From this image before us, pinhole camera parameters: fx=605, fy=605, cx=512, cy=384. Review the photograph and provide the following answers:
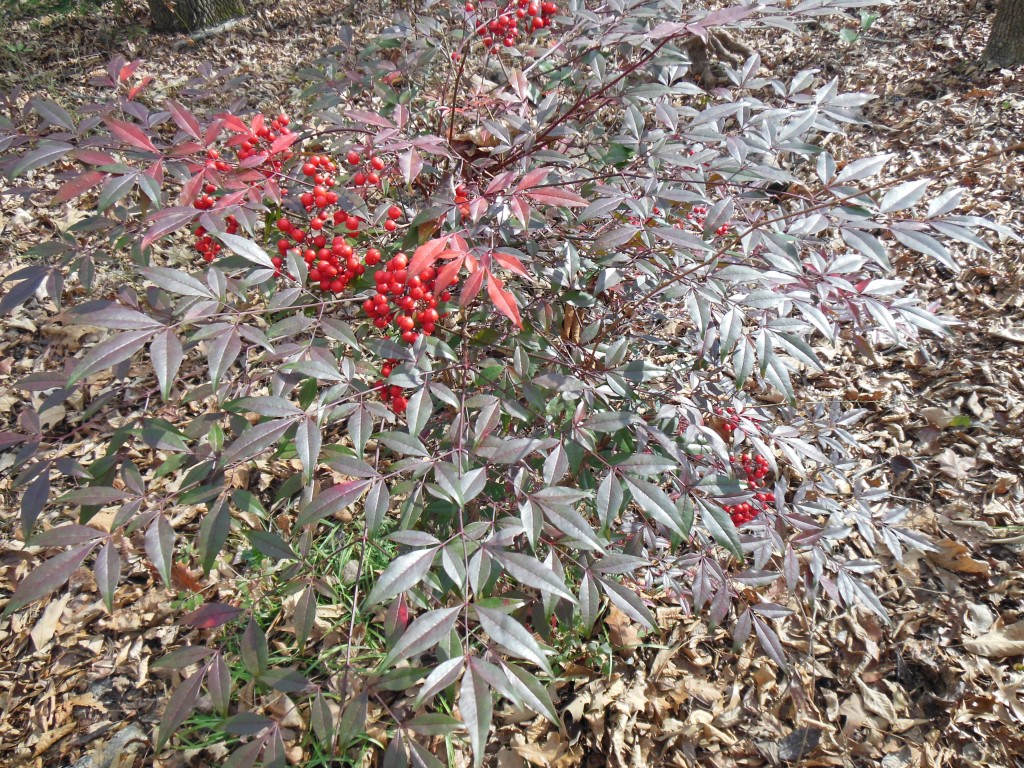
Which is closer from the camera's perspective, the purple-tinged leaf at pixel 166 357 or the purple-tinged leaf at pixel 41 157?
the purple-tinged leaf at pixel 166 357

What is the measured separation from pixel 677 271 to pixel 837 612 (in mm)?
1594

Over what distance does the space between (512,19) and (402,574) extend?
1.82 m

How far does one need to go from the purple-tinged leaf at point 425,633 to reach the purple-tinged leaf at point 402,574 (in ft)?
0.24

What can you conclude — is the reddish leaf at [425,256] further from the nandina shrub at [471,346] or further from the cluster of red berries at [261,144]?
the cluster of red berries at [261,144]

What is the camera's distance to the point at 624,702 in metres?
2.16

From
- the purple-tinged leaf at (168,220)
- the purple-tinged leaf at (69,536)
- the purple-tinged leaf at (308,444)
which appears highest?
the purple-tinged leaf at (168,220)

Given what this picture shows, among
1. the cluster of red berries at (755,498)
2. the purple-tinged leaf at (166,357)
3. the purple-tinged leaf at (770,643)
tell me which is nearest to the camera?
the purple-tinged leaf at (166,357)

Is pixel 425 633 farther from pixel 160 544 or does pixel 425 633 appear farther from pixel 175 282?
pixel 175 282

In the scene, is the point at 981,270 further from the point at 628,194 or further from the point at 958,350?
the point at 628,194

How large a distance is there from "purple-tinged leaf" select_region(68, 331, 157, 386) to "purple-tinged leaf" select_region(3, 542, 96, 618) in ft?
1.15

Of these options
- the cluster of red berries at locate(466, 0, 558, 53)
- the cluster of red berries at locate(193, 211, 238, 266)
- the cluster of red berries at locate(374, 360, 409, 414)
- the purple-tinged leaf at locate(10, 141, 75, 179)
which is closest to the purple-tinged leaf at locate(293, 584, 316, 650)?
the cluster of red berries at locate(374, 360, 409, 414)

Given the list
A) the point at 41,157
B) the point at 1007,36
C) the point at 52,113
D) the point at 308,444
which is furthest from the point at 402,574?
the point at 1007,36

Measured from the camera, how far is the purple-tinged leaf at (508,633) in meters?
1.11

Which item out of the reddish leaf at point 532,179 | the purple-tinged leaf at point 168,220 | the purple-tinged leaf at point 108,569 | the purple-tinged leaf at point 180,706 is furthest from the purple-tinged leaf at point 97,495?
the reddish leaf at point 532,179
